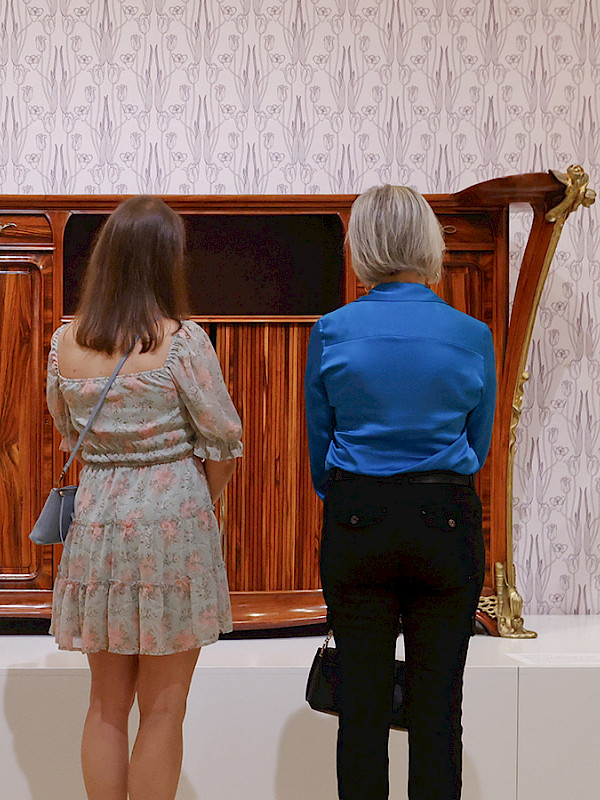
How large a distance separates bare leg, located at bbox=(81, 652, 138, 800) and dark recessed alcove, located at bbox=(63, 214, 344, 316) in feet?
5.19

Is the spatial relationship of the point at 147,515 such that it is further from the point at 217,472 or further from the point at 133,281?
the point at 133,281

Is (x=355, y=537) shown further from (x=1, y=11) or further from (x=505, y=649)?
(x=1, y=11)

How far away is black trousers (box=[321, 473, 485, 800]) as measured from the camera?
1457 millimetres

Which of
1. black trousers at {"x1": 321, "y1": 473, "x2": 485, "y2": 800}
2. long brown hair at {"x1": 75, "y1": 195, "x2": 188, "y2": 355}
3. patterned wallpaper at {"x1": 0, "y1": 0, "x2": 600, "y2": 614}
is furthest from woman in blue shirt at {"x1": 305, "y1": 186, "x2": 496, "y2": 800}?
patterned wallpaper at {"x1": 0, "y1": 0, "x2": 600, "y2": 614}

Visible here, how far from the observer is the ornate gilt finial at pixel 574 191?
2.43 meters

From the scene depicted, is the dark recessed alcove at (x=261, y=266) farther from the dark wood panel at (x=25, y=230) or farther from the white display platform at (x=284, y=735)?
the white display platform at (x=284, y=735)

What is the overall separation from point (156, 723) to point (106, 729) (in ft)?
0.34

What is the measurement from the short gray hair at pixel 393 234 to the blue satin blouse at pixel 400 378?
0.13 feet

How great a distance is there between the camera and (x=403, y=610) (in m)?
1.53

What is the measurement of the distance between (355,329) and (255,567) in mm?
1367

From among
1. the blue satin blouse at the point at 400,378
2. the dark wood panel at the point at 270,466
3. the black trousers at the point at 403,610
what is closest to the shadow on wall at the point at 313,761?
the dark wood panel at the point at 270,466

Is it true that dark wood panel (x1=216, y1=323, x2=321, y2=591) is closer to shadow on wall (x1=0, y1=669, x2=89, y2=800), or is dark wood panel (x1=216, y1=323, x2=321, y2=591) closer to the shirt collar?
shadow on wall (x1=0, y1=669, x2=89, y2=800)

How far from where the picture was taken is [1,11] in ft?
9.80

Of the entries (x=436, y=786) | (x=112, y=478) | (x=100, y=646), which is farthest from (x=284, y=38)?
(x=436, y=786)
